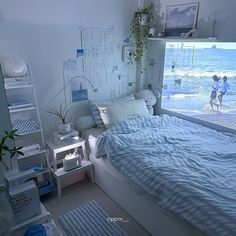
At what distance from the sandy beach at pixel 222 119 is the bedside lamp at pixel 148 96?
69 centimetres

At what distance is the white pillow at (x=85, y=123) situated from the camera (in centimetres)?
266

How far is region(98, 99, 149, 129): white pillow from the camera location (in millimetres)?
2506

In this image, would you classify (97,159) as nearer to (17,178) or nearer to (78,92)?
(78,92)

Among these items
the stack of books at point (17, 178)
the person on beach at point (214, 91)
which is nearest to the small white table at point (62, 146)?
the stack of books at point (17, 178)

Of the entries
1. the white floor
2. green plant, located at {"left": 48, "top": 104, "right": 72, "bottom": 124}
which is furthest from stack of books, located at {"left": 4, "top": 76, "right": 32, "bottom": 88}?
the white floor

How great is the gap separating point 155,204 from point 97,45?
1923mm

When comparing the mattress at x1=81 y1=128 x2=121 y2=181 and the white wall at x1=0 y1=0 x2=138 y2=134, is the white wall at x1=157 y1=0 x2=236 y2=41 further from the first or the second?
the mattress at x1=81 y1=128 x2=121 y2=181

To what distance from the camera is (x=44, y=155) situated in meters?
2.46

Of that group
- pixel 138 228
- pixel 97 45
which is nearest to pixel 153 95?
pixel 97 45

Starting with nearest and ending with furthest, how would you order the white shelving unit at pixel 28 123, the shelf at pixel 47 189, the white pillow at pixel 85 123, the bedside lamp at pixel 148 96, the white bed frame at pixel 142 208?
the white bed frame at pixel 142 208 < the white shelving unit at pixel 28 123 < the shelf at pixel 47 189 < the white pillow at pixel 85 123 < the bedside lamp at pixel 148 96

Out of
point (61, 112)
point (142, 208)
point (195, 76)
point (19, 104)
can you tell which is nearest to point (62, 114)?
point (61, 112)

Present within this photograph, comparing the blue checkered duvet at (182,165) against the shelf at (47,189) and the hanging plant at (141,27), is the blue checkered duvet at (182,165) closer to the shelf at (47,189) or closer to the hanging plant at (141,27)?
the shelf at (47,189)

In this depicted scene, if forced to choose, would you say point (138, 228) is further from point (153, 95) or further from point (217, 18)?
point (217, 18)

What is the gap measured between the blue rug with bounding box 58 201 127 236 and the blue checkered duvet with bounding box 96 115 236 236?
0.49 m
